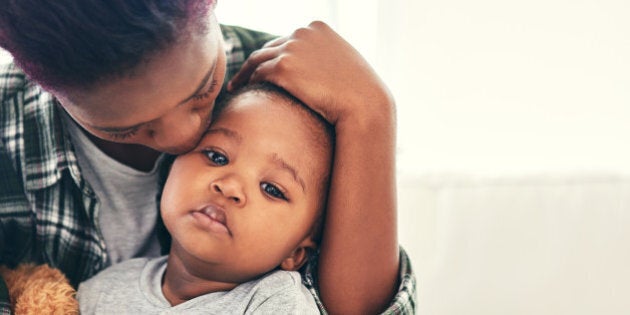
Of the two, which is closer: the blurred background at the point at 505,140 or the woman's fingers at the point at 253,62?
the woman's fingers at the point at 253,62

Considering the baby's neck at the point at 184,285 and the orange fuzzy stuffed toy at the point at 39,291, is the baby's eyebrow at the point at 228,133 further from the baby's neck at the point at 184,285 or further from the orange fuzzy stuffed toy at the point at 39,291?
the orange fuzzy stuffed toy at the point at 39,291

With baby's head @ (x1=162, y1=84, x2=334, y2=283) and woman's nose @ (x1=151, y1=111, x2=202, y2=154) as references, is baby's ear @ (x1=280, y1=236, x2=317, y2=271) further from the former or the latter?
woman's nose @ (x1=151, y1=111, x2=202, y2=154)

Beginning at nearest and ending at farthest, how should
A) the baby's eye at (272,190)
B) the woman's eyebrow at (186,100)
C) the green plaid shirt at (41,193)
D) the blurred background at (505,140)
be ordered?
the woman's eyebrow at (186,100), the baby's eye at (272,190), the green plaid shirt at (41,193), the blurred background at (505,140)

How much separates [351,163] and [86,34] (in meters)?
0.40

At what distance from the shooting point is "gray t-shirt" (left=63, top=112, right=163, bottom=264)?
1.05 metres

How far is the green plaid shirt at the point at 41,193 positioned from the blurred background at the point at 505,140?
258mm

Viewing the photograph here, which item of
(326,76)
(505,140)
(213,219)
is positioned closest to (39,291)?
(213,219)

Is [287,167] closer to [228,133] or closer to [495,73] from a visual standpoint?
[228,133]

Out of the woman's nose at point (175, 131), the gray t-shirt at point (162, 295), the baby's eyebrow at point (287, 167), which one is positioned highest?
the woman's nose at point (175, 131)

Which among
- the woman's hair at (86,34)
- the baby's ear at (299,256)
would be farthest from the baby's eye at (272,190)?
the woman's hair at (86,34)

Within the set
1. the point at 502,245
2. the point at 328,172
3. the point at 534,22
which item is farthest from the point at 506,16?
the point at 328,172

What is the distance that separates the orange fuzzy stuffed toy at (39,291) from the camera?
3.01ft

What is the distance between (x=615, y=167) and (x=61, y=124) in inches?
37.4

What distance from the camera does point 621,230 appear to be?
117cm
